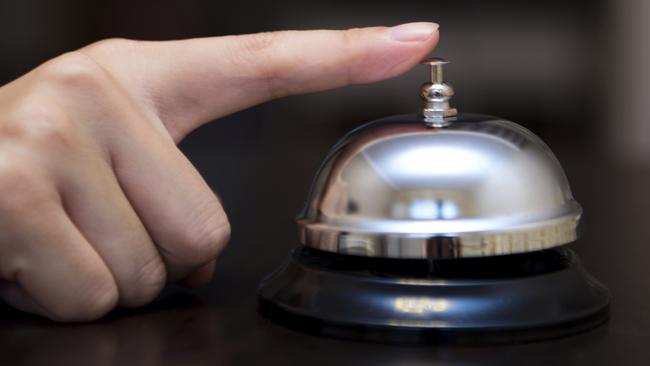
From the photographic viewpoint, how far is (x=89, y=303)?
0.70 meters

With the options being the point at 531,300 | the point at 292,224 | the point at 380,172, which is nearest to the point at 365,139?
the point at 380,172

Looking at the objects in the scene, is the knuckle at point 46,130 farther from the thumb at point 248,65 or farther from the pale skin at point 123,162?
the thumb at point 248,65

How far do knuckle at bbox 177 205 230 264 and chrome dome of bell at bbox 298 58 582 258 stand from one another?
0.09m

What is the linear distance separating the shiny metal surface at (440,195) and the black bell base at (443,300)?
20 mm

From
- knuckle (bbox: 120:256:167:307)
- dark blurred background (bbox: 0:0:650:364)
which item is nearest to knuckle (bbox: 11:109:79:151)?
knuckle (bbox: 120:256:167:307)

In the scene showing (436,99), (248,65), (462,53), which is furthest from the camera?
(462,53)

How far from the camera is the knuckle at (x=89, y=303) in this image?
2.29ft

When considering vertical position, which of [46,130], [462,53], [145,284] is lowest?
[462,53]

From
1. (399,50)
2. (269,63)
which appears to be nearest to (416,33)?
(399,50)

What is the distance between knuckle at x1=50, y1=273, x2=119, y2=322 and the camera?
697mm

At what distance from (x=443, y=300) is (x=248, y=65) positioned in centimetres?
30

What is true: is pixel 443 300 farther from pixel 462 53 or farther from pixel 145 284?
pixel 462 53

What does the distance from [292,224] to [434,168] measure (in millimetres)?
449

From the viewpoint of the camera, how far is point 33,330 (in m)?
0.68
